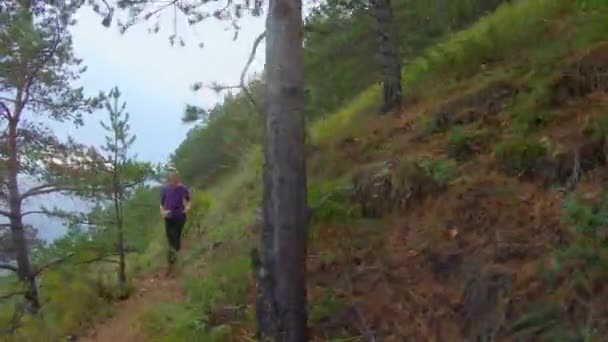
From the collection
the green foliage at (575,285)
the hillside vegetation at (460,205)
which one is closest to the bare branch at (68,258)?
the hillside vegetation at (460,205)

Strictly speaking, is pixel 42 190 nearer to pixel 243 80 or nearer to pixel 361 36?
pixel 361 36

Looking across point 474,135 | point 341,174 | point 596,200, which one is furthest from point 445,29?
point 596,200

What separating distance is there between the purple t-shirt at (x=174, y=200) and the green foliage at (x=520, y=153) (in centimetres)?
706

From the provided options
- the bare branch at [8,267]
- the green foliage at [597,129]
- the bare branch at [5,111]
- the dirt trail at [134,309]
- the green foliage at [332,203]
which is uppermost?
the bare branch at [5,111]

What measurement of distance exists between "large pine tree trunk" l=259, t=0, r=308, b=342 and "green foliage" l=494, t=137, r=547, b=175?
1.76m

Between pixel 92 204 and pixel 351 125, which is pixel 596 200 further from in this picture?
pixel 92 204

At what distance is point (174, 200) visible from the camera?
1286 centimetres

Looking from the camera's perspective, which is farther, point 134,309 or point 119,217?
point 119,217

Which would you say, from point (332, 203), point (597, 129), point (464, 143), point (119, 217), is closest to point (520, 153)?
point (597, 129)

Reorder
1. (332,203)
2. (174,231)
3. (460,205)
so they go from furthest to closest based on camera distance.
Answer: (174,231) → (332,203) → (460,205)

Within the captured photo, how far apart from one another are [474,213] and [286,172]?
59.0 inches

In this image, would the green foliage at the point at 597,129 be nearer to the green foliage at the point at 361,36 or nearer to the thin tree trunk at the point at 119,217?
the green foliage at the point at 361,36

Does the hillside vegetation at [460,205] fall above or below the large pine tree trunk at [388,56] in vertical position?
below

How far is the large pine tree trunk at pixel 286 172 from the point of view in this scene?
6.16m
